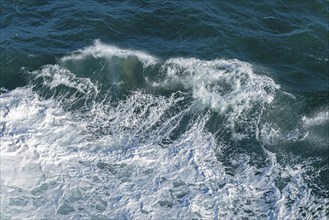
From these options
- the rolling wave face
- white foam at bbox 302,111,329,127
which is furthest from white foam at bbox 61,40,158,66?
white foam at bbox 302,111,329,127

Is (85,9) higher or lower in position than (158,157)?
higher

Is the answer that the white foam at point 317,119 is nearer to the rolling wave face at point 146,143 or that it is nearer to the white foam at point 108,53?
the rolling wave face at point 146,143

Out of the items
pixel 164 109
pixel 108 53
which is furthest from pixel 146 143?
pixel 108 53

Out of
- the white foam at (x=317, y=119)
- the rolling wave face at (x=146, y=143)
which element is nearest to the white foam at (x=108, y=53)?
the rolling wave face at (x=146, y=143)

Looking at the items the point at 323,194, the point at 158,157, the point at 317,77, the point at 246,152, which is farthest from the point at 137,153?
the point at 317,77

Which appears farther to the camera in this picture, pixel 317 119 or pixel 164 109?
pixel 164 109

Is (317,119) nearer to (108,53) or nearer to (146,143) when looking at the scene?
(146,143)

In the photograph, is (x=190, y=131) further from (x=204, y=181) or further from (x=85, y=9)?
(x=85, y=9)
